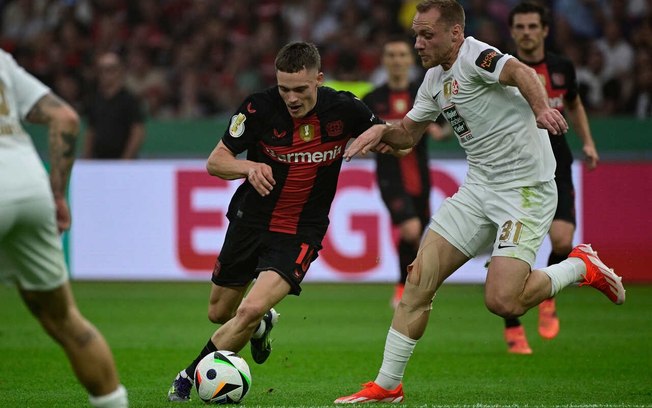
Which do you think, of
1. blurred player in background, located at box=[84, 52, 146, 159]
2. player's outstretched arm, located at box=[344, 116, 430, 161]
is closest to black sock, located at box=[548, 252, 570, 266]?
player's outstretched arm, located at box=[344, 116, 430, 161]

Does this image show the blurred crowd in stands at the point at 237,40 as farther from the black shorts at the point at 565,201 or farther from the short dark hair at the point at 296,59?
the short dark hair at the point at 296,59

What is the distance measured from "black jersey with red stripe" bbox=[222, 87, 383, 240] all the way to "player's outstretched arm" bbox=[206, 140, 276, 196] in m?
0.14

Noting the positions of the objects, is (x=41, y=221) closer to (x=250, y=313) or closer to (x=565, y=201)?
(x=250, y=313)

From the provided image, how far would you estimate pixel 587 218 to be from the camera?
43.5ft

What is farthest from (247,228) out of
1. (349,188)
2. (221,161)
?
(349,188)

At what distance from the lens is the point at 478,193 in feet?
22.6

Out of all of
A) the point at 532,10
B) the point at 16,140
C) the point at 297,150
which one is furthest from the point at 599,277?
the point at 16,140

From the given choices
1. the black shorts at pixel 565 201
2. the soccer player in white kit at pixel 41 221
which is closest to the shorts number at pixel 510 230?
the black shorts at pixel 565 201

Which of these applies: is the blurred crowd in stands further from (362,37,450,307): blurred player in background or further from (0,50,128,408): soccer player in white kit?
(0,50,128,408): soccer player in white kit

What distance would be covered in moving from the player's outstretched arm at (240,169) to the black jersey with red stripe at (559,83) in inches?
125

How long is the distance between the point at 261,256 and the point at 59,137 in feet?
7.78

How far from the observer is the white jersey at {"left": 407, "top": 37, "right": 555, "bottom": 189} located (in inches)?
263

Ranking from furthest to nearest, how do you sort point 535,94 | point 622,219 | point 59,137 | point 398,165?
point 622,219 < point 398,165 < point 535,94 < point 59,137

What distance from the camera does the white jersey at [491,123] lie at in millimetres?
6680
